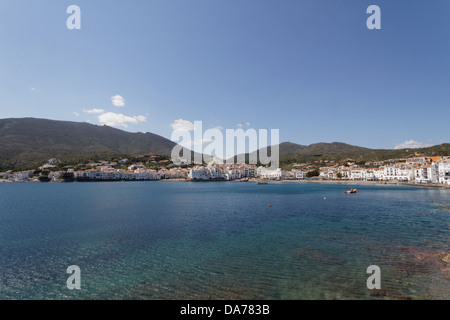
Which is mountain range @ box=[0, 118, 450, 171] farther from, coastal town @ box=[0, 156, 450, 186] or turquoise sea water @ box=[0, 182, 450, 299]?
turquoise sea water @ box=[0, 182, 450, 299]

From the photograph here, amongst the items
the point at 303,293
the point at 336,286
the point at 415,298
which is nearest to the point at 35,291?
the point at 303,293

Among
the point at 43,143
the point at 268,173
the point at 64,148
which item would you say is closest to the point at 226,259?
the point at 268,173

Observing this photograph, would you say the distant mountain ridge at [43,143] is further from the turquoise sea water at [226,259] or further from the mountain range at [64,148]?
the turquoise sea water at [226,259]

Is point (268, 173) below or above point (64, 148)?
below

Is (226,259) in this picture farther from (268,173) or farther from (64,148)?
(64,148)

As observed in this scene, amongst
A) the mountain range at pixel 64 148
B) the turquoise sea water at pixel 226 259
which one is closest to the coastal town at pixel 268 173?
the mountain range at pixel 64 148

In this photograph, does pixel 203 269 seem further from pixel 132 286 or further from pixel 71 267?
pixel 71 267

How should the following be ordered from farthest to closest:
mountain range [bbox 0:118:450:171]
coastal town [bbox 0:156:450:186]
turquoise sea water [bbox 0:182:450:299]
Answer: mountain range [bbox 0:118:450:171], coastal town [bbox 0:156:450:186], turquoise sea water [bbox 0:182:450:299]

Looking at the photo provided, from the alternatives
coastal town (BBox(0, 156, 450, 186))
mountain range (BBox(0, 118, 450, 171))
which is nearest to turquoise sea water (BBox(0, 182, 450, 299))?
coastal town (BBox(0, 156, 450, 186))
